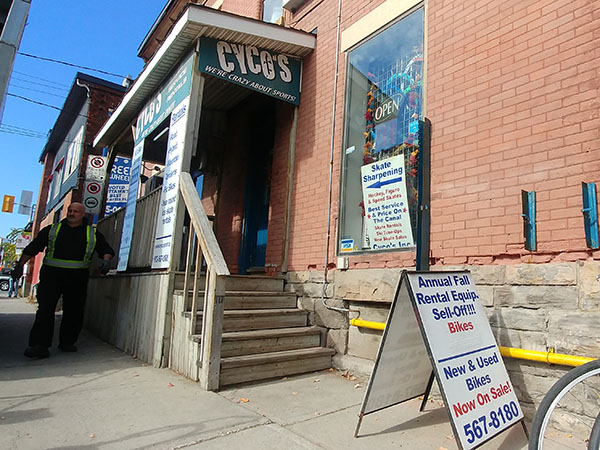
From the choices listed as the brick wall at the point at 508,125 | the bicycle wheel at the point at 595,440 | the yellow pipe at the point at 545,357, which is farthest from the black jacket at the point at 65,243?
the bicycle wheel at the point at 595,440

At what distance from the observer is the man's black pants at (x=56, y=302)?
5.02 m

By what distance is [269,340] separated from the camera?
447 cm

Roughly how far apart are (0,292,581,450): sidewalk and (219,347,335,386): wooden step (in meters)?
0.10

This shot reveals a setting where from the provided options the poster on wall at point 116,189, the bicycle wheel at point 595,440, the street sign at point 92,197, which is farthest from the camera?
the street sign at point 92,197

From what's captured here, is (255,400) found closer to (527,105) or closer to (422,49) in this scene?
(527,105)

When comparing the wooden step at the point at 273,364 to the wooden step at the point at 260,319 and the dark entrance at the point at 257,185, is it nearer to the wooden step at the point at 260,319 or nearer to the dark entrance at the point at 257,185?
the wooden step at the point at 260,319

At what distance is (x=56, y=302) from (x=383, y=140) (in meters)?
4.45

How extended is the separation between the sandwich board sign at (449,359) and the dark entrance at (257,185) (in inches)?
175

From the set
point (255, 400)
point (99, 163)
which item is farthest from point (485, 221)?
point (99, 163)

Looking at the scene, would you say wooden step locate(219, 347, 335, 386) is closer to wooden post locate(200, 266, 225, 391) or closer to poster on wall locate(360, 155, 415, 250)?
wooden post locate(200, 266, 225, 391)

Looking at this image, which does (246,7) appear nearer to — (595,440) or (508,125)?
(508,125)

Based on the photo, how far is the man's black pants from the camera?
5023 millimetres

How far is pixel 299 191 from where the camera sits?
5.86m

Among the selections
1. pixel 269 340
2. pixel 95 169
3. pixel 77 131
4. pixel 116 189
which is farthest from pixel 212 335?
pixel 77 131
